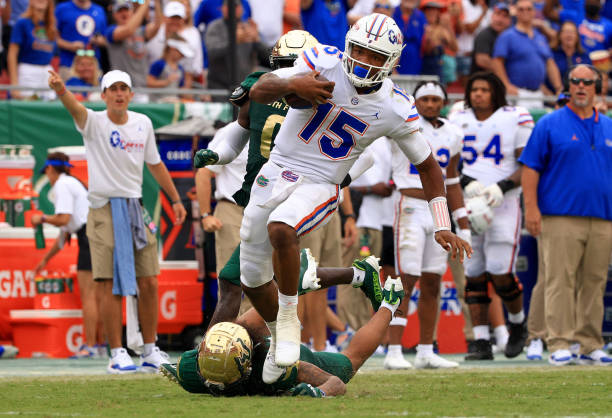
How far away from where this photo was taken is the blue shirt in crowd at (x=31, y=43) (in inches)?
517

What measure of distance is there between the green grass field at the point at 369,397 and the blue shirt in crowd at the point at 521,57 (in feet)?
22.0

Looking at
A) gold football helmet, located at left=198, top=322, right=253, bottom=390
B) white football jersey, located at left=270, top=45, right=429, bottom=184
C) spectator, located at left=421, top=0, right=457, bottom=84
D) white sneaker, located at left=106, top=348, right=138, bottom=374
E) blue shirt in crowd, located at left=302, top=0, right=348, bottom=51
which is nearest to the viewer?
gold football helmet, located at left=198, top=322, right=253, bottom=390

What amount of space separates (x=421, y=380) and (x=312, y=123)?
2254 mm

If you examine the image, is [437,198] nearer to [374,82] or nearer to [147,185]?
[374,82]

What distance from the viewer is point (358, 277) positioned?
23.9 ft

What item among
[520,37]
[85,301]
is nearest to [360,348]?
[85,301]

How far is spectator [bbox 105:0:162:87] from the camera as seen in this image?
1372 centimetres

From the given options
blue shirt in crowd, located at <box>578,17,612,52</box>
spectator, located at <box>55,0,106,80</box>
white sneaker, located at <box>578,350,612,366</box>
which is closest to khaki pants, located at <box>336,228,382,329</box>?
white sneaker, located at <box>578,350,612,366</box>

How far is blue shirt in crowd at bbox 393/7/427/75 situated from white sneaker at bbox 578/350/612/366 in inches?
233

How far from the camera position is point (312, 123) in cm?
659

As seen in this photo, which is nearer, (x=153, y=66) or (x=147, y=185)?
(x=147, y=185)

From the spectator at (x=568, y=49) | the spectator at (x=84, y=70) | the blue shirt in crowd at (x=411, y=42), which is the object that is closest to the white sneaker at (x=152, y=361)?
the spectator at (x=84, y=70)

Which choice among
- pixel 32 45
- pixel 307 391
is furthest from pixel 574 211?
pixel 32 45

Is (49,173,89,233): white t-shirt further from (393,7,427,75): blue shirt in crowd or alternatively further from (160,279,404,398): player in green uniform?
(393,7,427,75): blue shirt in crowd
